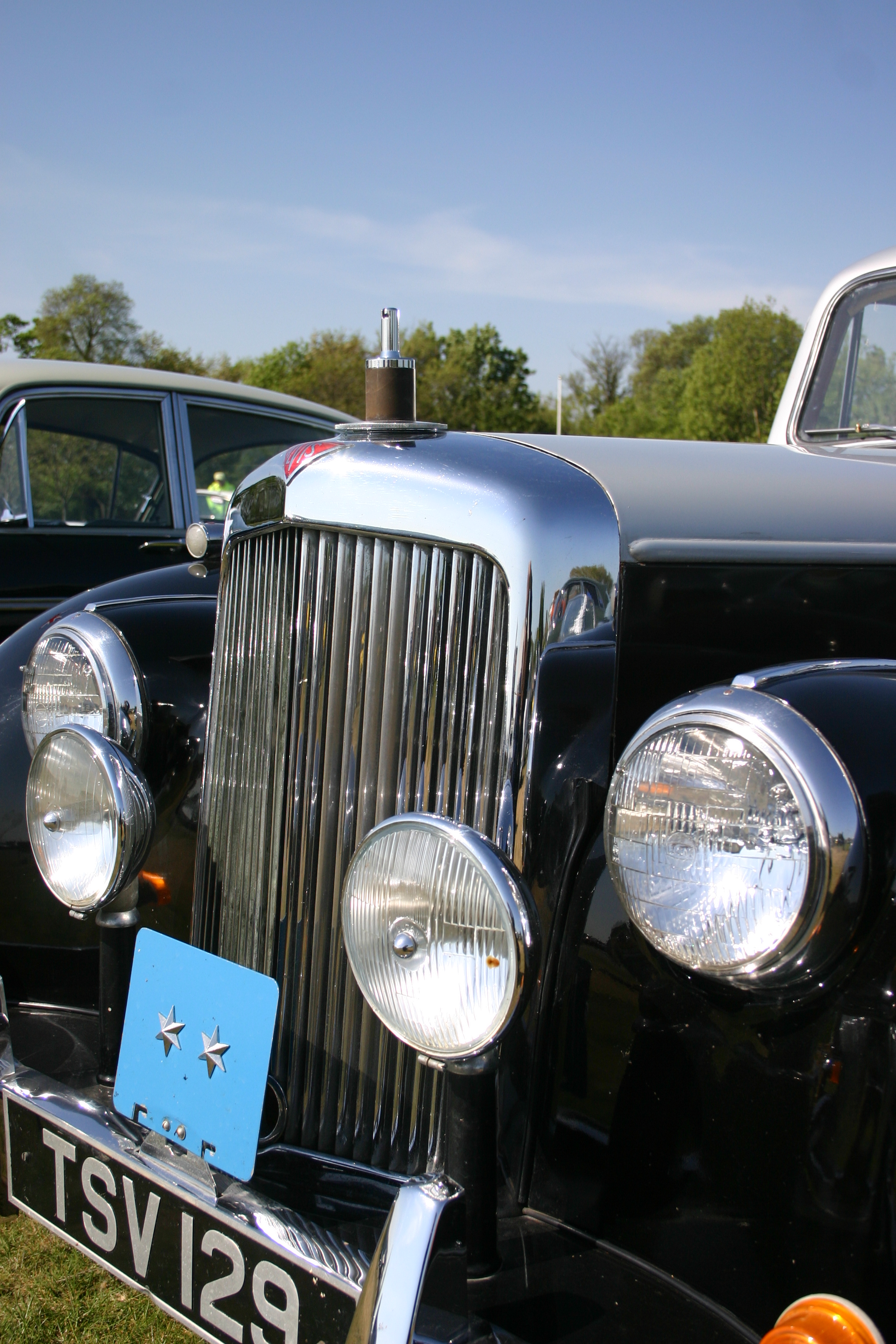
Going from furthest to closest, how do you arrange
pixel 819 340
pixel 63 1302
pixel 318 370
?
pixel 318 370, pixel 819 340, pixel 63 1302

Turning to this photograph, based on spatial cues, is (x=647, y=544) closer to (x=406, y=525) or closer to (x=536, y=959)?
(x=406, y=525)

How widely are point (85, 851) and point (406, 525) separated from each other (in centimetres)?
75

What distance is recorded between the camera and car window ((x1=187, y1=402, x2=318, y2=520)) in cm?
Answer: 526

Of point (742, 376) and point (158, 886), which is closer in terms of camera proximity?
point (158, 886)

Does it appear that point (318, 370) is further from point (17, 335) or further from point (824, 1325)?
point (824, 1325)

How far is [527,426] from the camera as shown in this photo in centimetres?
5038

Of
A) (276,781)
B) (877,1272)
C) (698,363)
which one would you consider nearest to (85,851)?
(276,781)

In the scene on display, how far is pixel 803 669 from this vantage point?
132 cm

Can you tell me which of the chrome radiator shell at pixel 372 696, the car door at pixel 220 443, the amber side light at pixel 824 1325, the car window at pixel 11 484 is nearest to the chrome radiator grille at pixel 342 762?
the chrome radiator shell at pixel 372 696

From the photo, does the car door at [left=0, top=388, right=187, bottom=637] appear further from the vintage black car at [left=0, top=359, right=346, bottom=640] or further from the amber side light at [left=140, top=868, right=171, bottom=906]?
the amber side light at [left=140, top=868, right=171, bottom=906]

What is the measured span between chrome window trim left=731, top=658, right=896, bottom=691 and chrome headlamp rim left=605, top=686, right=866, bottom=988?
0.04m

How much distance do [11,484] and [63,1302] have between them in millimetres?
3477

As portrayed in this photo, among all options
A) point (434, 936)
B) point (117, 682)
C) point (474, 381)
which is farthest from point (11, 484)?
point (474, 381)

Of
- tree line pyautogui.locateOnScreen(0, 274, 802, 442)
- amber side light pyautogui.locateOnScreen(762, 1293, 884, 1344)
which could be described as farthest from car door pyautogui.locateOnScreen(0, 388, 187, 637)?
tree line pyautogui.locateOnScreen(0, 274, 802, 442)
